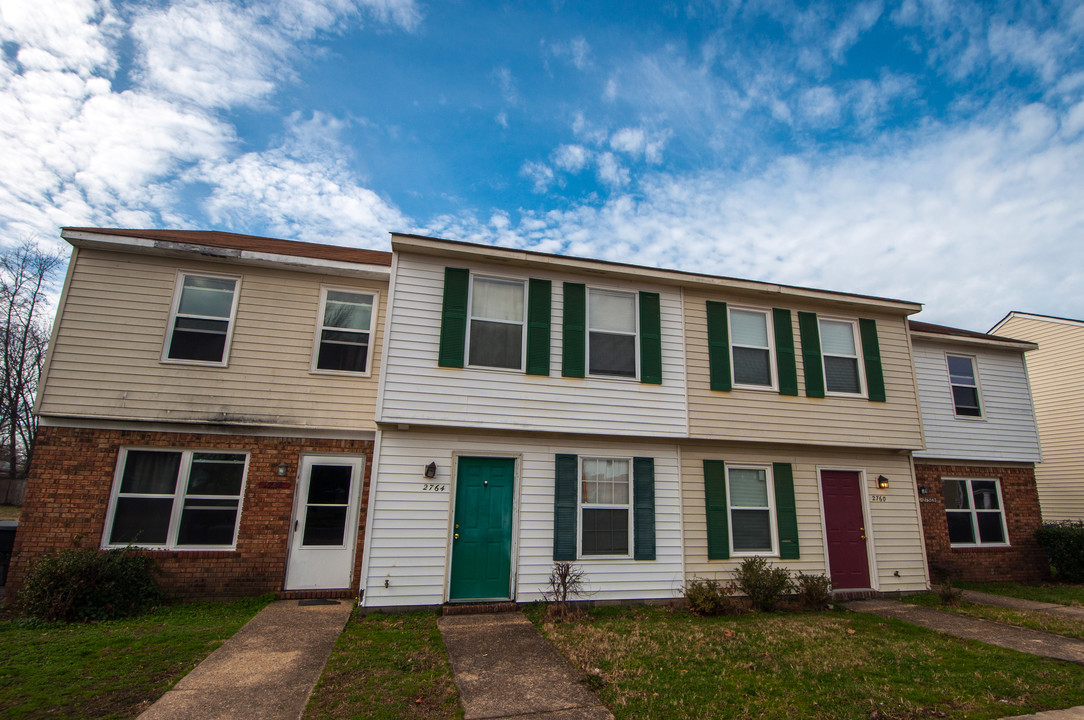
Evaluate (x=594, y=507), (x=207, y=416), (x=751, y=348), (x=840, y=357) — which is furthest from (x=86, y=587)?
(x=840, y=357)

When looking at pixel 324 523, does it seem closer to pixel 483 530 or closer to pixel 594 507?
pixel 483 530

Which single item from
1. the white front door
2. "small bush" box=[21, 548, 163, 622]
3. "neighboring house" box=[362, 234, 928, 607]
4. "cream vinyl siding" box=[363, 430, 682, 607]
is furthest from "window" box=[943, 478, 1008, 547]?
"small bush" box=[21, 548, 163, 622]

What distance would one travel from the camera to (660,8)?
34.2ft

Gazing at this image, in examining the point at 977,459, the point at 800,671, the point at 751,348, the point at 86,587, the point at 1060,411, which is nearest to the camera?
the point at 800,671

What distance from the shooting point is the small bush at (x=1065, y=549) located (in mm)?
10766

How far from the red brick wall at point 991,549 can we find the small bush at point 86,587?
14396 millimetres

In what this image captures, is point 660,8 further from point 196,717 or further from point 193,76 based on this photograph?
point 196,717

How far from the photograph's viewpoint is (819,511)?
30.1ft

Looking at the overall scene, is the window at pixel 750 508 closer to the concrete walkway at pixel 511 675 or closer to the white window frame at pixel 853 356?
the white window frame at pixel 853 356

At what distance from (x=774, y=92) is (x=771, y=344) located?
Result: 634cm

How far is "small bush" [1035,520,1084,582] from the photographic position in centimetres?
1077

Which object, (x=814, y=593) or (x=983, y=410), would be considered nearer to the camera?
(x=814, y=593)

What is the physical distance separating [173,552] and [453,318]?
5.63 m

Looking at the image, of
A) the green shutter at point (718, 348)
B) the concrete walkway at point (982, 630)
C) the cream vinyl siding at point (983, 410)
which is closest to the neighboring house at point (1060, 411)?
the cream vinyl siding at point (983, 410)
